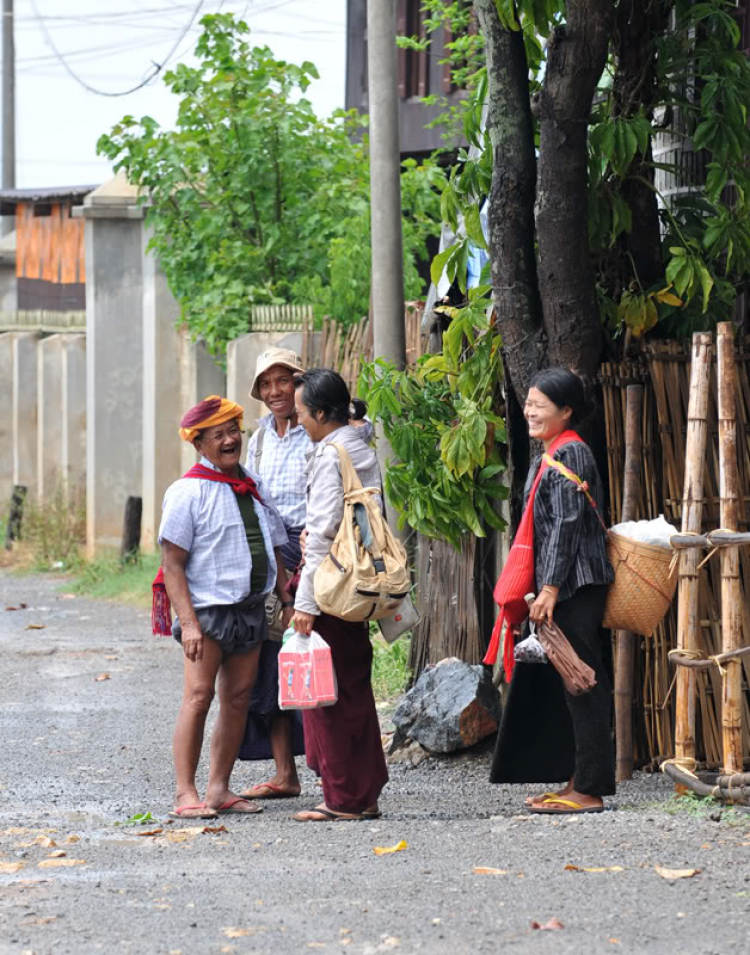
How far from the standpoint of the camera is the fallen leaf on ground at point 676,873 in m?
5.30

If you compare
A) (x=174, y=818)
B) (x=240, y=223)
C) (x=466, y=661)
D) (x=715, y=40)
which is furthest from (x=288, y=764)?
(x=240, y=223)

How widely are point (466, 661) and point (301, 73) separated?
8770mm

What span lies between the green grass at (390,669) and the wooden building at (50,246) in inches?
711

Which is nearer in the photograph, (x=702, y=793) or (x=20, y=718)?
(x=702, y=793)

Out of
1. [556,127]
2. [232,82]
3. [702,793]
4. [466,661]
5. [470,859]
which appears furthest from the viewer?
[232,82]

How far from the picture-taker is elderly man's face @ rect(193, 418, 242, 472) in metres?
6.75

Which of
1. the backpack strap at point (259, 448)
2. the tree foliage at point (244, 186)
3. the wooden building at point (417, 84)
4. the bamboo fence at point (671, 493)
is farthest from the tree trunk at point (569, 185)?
the wooden building at point (417, 84)

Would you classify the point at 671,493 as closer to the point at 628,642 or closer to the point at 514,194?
the point at 628,642

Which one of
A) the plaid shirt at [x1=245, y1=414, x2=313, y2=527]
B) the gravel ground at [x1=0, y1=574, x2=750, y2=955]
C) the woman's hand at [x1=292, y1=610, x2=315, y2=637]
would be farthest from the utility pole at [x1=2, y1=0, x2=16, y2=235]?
the woman's hand at [x1=292, y1=610, x2=315, y2=637]

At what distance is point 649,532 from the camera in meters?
6.47

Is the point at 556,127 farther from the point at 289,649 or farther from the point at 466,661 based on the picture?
the point at 466,661

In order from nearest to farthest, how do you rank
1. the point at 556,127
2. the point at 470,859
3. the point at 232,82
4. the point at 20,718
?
the point at 470,859 → the point at 556,127 → the point at 20,718 → the point at 232,82

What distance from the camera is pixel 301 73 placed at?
15961 millimetres

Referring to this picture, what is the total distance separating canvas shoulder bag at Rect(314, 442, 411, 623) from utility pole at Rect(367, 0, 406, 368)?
11.1 feet
